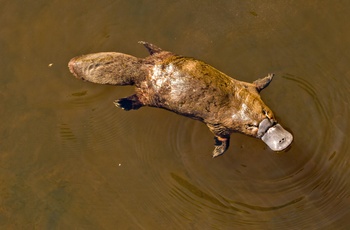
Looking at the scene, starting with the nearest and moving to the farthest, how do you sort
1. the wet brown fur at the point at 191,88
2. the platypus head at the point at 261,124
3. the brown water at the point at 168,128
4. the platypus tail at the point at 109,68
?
the wet brown fur at the point at 191,88 → the platypus head at the point at 261,124 → the platypus tail at the point at 109,68 → the brown water at the point at 168,128

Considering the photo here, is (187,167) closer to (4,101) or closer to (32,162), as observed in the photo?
(32,162)

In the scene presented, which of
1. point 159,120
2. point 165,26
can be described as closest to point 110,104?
point 159,120

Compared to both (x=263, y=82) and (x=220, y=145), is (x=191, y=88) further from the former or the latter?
(x=263, y=82)

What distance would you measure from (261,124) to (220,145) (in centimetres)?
67

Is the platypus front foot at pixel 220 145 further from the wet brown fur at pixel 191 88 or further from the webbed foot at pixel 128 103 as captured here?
the webbed foot at pixel 128 103

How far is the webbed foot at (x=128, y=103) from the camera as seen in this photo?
5539 mm

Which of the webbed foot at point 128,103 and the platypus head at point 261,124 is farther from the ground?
the platypus head at point 261,124

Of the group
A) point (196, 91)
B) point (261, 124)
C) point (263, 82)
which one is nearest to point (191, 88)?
point (196, 91)

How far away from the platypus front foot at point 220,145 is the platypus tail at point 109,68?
3.92ft

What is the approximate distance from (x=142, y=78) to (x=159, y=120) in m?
0.75

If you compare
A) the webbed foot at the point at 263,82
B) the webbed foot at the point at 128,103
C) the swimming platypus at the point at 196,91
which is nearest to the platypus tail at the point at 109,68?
the swimming platypus at the point at 196,91

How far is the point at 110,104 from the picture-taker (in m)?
5.84

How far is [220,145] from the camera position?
17.6 ft

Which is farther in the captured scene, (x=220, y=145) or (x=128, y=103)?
(x=128, y=103)
